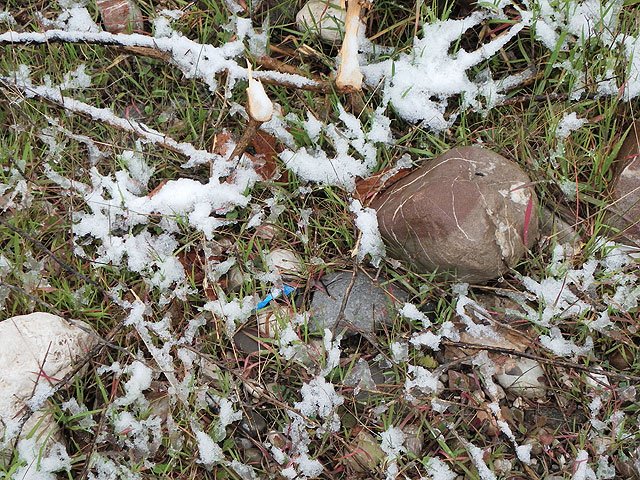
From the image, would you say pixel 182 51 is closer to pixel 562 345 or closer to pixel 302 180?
pixel 302 180

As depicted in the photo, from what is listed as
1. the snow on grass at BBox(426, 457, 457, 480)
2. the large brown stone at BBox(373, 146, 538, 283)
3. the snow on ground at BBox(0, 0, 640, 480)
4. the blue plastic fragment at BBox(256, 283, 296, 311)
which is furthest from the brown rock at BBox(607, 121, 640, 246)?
the blue plastic fragment at BBox(256, 283, 296, 311)

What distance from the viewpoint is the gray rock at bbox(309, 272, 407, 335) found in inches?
83.5

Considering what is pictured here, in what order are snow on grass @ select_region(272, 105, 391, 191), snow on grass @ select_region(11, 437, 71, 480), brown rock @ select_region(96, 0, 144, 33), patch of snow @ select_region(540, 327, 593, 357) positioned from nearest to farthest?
snow on grass @ select_region(11, 437, 71, 480) → patch of snow @ select_region(540, 327, 593, 357) → snow on grass @ select_region(272, 105, 391, 191) → brown rock @ select_region(96, 0, 144, 33)

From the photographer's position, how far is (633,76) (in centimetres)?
218

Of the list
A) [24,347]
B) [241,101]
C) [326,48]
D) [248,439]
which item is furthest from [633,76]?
[24,347]

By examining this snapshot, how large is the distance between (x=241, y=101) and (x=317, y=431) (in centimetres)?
108

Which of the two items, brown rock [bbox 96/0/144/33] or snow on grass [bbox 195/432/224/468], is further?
brown rock [bbox 96/0/144/33]

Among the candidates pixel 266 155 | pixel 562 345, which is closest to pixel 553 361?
pixel 562 345

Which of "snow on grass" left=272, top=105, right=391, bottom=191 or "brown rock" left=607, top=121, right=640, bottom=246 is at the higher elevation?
"snow on grass" left=272, top=105, right=391, bottom=191

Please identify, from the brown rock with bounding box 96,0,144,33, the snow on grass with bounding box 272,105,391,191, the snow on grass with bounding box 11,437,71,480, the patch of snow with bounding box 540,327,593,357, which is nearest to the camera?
the snow on grass with bounding box 11,437,71,480

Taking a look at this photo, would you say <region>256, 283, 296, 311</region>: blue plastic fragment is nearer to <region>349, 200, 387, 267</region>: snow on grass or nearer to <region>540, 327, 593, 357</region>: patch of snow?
<region>349, 200, 387, 267</region>: snow on grass

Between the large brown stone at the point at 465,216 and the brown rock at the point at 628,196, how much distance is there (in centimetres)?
28

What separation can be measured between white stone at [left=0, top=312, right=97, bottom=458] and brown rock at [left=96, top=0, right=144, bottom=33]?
3.30 feet

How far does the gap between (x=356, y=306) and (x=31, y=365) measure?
96 centimetres
